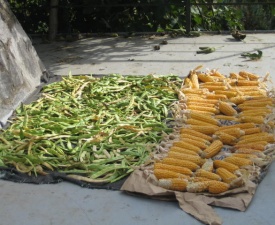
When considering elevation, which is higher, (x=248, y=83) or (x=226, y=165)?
(x=226, y=165)

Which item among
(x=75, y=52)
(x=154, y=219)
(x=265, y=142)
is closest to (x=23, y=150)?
(x=154, y=219)

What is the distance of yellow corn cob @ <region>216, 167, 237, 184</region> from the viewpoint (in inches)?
159

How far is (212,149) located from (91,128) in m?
1.26

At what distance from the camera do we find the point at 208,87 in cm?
618

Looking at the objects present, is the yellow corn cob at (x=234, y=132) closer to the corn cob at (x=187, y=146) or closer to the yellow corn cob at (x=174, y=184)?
the corn cob at (x=187, y=146)

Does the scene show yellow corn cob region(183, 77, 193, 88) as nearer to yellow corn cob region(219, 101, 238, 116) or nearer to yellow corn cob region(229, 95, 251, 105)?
yellow corn cob region(229, 95, 251, 105)

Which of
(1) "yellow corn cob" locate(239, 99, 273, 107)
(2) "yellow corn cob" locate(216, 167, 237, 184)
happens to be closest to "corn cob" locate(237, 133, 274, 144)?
(2) "yellow corn cob" locate(216, 167, 237, 184)

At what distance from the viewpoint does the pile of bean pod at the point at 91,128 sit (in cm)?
450

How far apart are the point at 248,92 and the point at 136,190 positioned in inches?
96.0

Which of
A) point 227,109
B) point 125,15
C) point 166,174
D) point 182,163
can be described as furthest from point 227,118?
point 125,15

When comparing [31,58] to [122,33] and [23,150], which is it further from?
[122,33]

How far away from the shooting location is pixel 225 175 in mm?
4105

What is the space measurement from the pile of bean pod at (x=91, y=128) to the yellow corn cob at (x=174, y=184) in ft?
1.21

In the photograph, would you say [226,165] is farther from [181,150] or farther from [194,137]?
[194,137]
